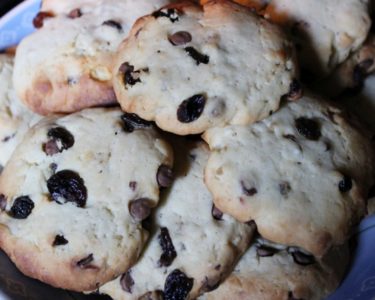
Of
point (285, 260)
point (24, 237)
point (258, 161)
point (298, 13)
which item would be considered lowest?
point (24, 237)

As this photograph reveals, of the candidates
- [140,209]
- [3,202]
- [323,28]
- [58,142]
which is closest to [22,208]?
[3,202]

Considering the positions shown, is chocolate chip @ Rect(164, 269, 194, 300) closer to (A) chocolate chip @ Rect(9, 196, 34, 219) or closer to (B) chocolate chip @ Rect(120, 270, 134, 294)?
(B) chocolate chip @ Rect(120, 270, 134, 294)

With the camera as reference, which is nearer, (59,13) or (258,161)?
(258,161)

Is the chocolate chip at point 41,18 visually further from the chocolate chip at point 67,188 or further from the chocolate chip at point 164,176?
the chocolate chip at point 164,176

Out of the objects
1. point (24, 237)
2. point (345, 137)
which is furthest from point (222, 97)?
point (24, 237)

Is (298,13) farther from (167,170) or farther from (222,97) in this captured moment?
(167,170)

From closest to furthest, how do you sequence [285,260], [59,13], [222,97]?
[222,97] → [285,260] → [59,13]

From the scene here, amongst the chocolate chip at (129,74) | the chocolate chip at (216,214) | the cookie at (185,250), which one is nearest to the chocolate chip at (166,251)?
the cookie at (185,250)

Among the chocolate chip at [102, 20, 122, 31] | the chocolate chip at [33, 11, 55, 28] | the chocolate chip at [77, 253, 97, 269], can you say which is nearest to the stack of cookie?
the chocolate chip at [77, 253, 97, 269]
